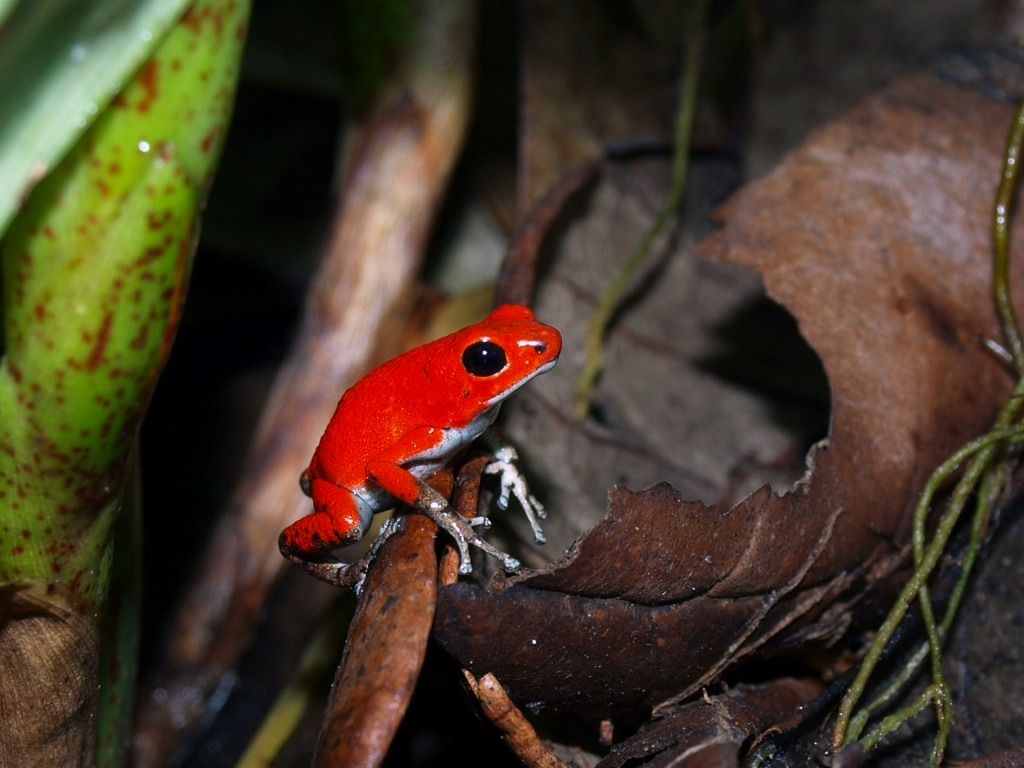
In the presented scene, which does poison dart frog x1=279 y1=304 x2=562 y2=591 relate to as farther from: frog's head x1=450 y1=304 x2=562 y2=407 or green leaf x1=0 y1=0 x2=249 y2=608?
green leaf x1=0 y1=0 x2=249 y2=608

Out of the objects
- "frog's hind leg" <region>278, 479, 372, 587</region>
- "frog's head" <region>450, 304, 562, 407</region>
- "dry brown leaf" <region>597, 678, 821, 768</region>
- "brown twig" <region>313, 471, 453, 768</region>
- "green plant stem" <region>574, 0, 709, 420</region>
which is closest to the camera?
"brown twig" <region>313, 471, 453, 768</region>

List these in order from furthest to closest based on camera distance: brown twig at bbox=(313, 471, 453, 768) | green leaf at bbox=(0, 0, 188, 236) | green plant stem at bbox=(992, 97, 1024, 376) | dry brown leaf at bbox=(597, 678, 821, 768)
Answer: green plant stem at bbox=(992, 97, 1024, 376)
dry brown leaf at bbox=(597, 678, 821, 768)
brown twig at bbox=(313, 471, 453, 768)
green leaf at bbox=(0, 0, 188, 236)

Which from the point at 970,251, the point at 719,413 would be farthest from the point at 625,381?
the point at 970,251

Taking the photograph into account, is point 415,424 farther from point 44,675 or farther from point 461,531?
point 44,675

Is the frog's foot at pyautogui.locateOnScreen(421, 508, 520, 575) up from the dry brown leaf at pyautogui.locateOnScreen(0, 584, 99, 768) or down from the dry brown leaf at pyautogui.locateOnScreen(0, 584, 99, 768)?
down

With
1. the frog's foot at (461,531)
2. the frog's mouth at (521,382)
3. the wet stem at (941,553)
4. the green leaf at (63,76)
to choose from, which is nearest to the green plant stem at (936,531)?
the wet stem at (941,553)

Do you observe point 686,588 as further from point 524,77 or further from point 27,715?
point 524,77

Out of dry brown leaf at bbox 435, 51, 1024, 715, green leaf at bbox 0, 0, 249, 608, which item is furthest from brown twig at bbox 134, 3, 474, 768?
green leaf at bbox 0, 0, 249, 608
